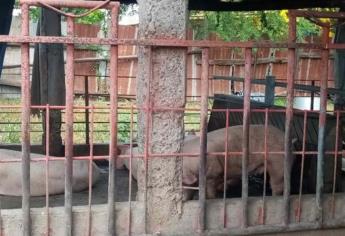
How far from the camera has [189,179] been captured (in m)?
4.87

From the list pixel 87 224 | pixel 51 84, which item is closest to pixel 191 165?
pixel 87 224

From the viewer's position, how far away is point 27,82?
3.82 metres

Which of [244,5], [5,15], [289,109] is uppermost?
[244,5]

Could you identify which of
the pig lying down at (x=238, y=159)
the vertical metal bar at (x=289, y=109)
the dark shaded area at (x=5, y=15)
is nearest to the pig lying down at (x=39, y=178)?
the pig lying down at (x=238, y=159)

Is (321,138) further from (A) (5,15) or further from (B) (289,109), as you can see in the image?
(A) (5,15)

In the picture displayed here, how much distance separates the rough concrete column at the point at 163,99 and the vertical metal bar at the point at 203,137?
0.14 meters

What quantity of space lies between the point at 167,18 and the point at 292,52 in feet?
3.16

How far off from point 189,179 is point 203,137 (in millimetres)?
791

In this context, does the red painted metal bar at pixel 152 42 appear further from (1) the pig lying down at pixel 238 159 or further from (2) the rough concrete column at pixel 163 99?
(1) the pig lying down at pixel 238 159

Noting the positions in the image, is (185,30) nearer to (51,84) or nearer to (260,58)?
(51,84)

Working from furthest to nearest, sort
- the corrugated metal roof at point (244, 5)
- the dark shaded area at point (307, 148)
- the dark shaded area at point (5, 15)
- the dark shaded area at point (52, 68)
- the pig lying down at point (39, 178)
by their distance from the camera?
1. the corrugated metal roof at point (244, 5)
2. the dark shaded area at point (52, 68)
3. the dark shaded area at point (5, 15)
4. the pig lying down at point (39, 178)
5. the dark shaded area at point (307, 148)

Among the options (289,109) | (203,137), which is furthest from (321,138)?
(203,137)

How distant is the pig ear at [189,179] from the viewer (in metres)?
4.86

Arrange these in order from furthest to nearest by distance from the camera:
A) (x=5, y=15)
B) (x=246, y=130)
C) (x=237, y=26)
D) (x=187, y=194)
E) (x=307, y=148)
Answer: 1. (x=237, y=26)
2. (x=5, y=15)
3. (x=307, y=148)
4. (x=187, y=194)
5. (x=246, y=130)
